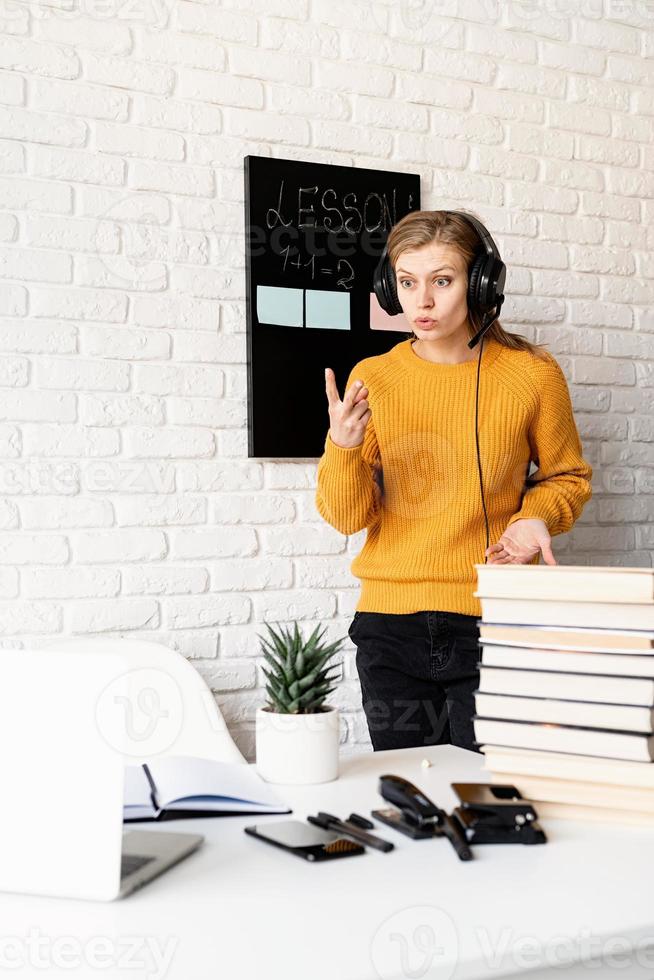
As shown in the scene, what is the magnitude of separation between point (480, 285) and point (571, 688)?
3.60ft

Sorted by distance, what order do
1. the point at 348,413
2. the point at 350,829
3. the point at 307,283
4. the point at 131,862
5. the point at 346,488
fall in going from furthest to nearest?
the point at 307,283 < the point at 346,488 < the point at 348,413 < the point at 350,829 < the point at 131,862

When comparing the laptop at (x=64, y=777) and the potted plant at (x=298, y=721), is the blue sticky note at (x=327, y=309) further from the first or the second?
the laptop at (x=64, y=777)

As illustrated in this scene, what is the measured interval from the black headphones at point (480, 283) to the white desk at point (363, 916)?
1217 mm

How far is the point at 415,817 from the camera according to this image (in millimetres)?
1093

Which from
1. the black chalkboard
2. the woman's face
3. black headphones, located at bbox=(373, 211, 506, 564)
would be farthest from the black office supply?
the black chalkboard

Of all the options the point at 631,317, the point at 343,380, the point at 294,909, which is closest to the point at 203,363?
the point at 343,380

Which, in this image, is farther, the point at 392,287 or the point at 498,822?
the point at 392,287

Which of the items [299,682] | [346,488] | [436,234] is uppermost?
[436,234]

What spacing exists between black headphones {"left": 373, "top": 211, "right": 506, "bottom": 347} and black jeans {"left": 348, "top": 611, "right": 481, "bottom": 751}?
57 cm

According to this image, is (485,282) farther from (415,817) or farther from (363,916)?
(363,916)

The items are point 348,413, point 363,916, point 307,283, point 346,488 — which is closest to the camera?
point 363,916

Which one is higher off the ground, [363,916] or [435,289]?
[435,289]

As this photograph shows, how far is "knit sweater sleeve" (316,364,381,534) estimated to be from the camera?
193 cm

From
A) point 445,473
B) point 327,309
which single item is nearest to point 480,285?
point 445,473
